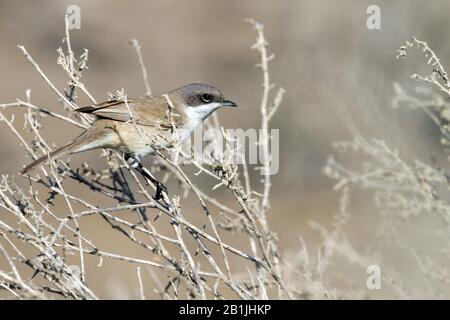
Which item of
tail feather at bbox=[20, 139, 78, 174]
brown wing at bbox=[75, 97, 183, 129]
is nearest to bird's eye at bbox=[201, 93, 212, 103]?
brown wing at bbox=[75, 97, 183, 129]

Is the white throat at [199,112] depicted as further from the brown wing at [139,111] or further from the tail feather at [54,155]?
the tail feather at [54,155]

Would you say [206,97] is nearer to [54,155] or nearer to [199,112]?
[199,112]

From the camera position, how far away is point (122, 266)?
11016 mm

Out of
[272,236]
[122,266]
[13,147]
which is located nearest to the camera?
[272,236]

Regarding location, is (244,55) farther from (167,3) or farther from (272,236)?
(272,236)

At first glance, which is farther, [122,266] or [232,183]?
[122,266]

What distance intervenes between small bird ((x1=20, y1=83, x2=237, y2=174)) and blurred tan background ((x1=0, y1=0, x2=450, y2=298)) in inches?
92.8

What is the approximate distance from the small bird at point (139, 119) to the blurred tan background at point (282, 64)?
2356mm

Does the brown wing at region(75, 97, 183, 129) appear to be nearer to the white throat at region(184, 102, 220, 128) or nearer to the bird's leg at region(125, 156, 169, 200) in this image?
the white throat at region(184, 102, 220, 128)

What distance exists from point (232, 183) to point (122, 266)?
768 centimetres

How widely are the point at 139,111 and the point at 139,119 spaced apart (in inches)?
4.3

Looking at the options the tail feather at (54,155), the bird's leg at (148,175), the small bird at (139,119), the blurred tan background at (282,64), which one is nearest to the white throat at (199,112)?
the small bird at (139,119)
